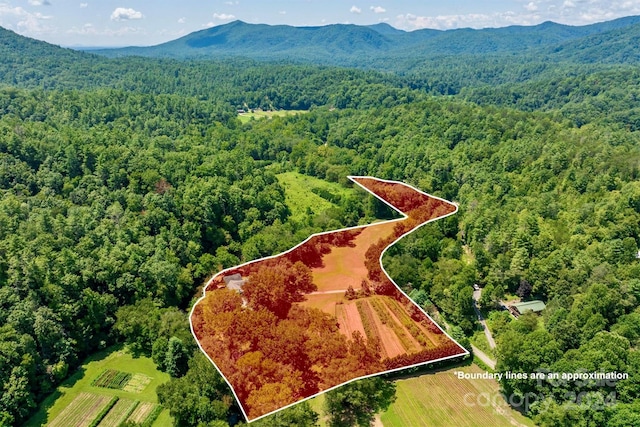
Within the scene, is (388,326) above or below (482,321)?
above

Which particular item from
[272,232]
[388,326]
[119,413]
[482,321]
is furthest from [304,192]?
[388,326]

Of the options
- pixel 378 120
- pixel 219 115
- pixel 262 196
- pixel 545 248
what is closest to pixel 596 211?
pixel 545 248

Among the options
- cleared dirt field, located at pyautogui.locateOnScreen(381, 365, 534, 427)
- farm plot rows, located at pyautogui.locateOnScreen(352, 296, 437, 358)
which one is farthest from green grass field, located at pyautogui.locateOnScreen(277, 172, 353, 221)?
farm plot rows, located at pyautogui.locateOnScreen(352, 296, 437, 358)

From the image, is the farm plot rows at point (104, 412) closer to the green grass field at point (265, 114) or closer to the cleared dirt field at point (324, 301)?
the cleared dirt field at point (324, 301)

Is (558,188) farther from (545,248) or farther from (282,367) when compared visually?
(282,367)

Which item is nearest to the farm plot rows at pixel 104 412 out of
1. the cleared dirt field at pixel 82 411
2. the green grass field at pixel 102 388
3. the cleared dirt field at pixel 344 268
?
the cleared dirt field at pixel 82 411

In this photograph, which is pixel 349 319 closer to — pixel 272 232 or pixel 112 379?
pixel 112 379
